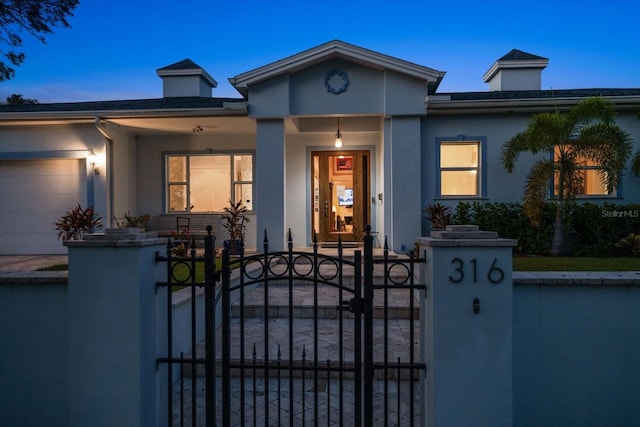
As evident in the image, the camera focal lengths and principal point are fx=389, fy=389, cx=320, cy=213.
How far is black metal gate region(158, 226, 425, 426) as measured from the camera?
269cm

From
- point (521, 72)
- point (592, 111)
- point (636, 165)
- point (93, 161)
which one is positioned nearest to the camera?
point (592, 111)

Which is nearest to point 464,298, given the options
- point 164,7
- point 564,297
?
point 564,297

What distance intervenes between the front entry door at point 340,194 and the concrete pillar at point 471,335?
7798 millimetres

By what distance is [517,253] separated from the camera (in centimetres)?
849

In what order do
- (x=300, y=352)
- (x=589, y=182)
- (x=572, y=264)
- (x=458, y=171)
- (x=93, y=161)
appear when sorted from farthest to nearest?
(x=93, y=161)
(x=589, y=182)
(x=458, y=171)
(x=572, y=264)
(x=300, y=352)

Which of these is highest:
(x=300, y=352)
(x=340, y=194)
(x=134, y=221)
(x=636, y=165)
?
(x=636, y=165)

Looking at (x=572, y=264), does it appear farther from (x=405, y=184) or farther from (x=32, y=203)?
(x=32, y=203)

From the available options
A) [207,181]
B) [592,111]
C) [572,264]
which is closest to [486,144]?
[592,111]

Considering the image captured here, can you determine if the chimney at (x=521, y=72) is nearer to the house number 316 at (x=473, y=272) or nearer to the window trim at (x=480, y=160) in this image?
the window trim at (x=480, y=160)

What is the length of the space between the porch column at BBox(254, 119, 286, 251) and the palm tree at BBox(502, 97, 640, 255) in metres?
5.19

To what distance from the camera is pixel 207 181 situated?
11.4m

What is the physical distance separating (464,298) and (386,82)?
693 cm

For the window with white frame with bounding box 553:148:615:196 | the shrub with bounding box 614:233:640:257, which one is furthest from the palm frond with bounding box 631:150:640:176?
the shrub with bounding box 614:233:640:257

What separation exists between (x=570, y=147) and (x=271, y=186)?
6459 millimetres
